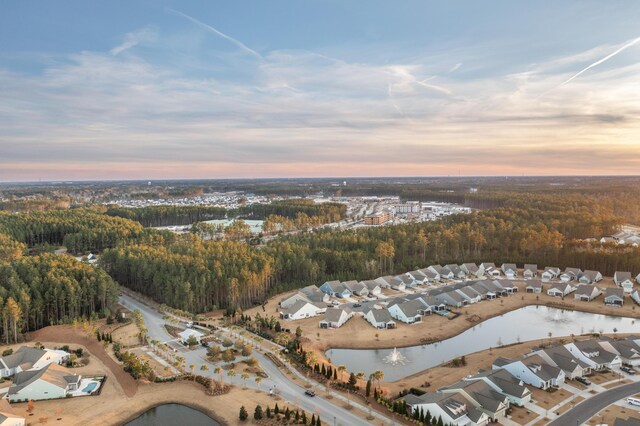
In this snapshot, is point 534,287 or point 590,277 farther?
point 590,277

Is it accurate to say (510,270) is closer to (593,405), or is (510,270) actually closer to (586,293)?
(586,293)

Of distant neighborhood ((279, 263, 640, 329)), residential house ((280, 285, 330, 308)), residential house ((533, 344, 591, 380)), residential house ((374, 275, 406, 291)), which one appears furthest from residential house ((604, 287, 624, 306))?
residential house ((280, 285, 330, 308))

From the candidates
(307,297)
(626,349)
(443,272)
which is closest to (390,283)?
(443,272)

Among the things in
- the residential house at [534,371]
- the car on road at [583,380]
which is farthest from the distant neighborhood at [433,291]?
the car on road at [583,380]

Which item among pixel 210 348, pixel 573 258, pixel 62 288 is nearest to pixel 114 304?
pixel 62 288

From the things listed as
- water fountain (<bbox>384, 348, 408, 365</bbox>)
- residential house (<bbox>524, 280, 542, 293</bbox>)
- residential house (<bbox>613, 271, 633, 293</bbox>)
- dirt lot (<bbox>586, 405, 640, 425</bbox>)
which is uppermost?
residential house (<bbox>613, 271, 633, 293</bbox>)

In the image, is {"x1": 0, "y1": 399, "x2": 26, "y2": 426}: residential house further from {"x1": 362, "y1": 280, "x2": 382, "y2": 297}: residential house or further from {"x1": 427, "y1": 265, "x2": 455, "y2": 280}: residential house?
{"x1": 427, "y1": 265, "x2": 455, "y2": 280}: residential house

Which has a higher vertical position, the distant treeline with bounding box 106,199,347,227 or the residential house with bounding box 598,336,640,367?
the distant treeline with bounding box 106,199,347,227
